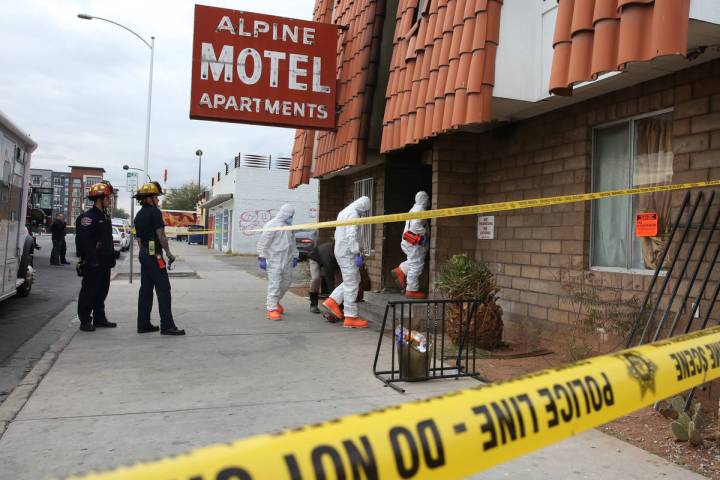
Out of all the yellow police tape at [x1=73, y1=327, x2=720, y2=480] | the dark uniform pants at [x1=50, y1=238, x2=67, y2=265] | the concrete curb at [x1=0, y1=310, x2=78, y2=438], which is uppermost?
the yellow police tape at [x1=73, y1=327, x2=720, y2=480]

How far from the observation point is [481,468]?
1478mm

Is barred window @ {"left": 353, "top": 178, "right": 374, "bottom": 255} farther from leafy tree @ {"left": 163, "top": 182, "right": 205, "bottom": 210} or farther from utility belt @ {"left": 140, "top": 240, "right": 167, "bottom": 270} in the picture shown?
leafy tree @ {"left": 163, "top": 182, "right": 205, "bottom": 210}

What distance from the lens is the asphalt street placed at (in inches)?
227

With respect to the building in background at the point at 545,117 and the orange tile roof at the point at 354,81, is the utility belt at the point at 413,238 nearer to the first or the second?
the building in background at the point at 545,117

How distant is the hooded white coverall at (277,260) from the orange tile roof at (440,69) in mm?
2248

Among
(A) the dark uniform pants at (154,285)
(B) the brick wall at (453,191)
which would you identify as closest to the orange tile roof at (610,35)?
(B) the brick wall at (453,191)

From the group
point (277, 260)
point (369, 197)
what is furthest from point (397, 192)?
point (277, 260)

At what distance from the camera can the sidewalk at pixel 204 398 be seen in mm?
3322

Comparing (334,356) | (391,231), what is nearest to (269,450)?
(334,356)

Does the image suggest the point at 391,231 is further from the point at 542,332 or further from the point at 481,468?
the point at 481,468

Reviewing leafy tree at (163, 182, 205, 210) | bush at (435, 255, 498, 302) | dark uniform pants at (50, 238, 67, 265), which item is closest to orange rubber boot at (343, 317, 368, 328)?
bush at (435, 255, 498, 302)

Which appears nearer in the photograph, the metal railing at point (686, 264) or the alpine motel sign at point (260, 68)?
the metal railing at point (686, 264)

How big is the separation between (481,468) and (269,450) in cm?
59

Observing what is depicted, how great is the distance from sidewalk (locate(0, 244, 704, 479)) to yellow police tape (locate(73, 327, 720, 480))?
1573mm
